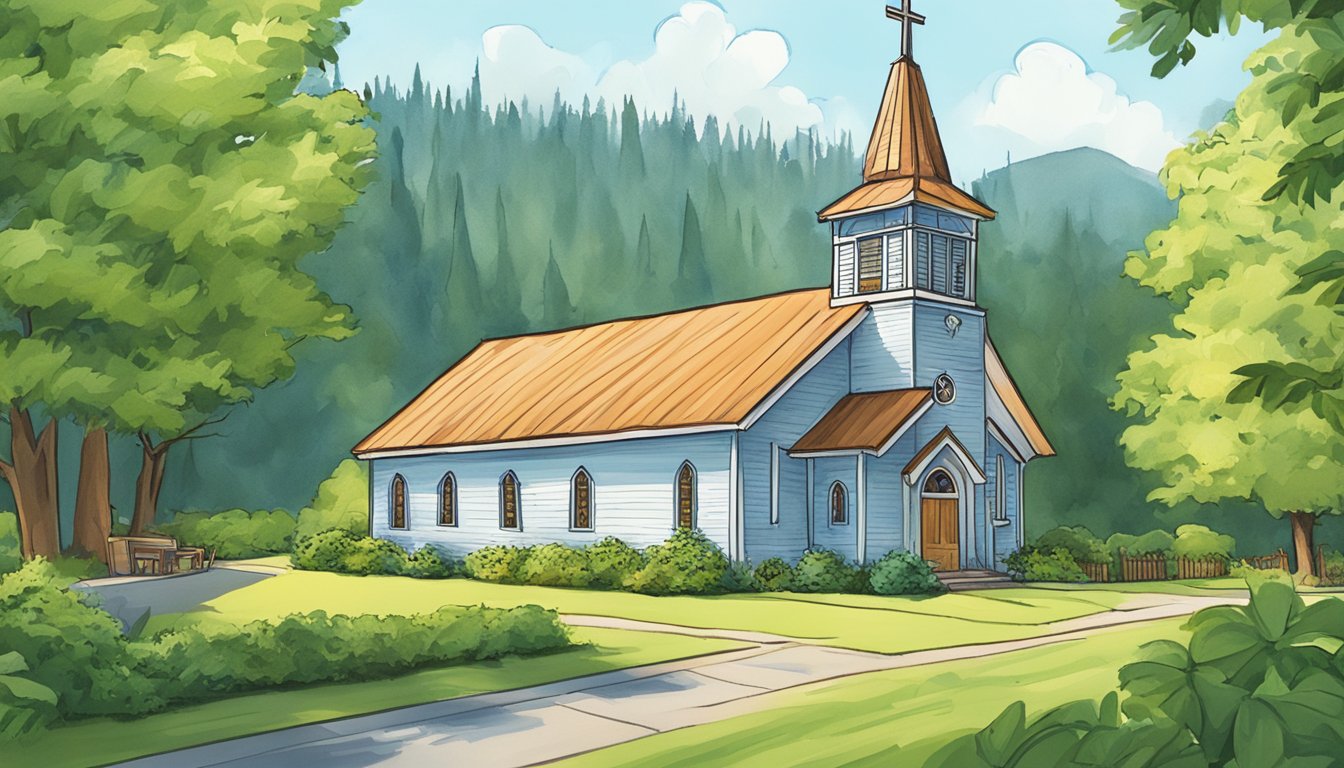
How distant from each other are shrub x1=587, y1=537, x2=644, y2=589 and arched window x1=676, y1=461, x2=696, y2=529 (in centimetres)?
142

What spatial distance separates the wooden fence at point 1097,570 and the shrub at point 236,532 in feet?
92.4

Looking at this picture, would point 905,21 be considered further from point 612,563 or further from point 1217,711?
point 1217,711

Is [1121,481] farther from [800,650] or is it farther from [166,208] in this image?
[166,208]

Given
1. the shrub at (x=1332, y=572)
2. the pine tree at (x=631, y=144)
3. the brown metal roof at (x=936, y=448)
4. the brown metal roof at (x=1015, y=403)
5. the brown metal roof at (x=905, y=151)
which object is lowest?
the shrub at (x=1332, y=572)

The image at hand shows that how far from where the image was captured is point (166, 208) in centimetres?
2544

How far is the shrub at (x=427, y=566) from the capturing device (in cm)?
3766

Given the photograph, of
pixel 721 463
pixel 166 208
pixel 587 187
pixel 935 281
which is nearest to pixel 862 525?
pixel 721 463

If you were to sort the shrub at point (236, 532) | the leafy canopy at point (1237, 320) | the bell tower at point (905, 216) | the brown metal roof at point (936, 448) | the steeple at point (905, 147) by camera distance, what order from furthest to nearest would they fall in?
the shrub at point (236, 532)
the steeple at point (905, 147)
the bell tower at point (905, 216)
the brown metal roof at point (936, 448)
the leafy canopy at point (1237, 320)

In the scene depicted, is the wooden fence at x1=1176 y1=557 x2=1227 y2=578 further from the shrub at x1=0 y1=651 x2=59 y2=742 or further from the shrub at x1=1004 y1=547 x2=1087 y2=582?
the shrub at x1=0 y1=651 x2=59 y2=742

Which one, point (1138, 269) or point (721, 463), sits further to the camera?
point (1138, 269)

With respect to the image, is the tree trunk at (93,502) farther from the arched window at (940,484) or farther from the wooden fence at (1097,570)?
the wooden fence at (1097,570)

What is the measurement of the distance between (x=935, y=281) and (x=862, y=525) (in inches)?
280

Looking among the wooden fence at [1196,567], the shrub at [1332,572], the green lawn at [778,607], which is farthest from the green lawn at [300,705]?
the shrub at [1332,572]

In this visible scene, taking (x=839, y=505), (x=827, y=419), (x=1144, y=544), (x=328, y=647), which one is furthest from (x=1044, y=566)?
(x=328, y=647)
